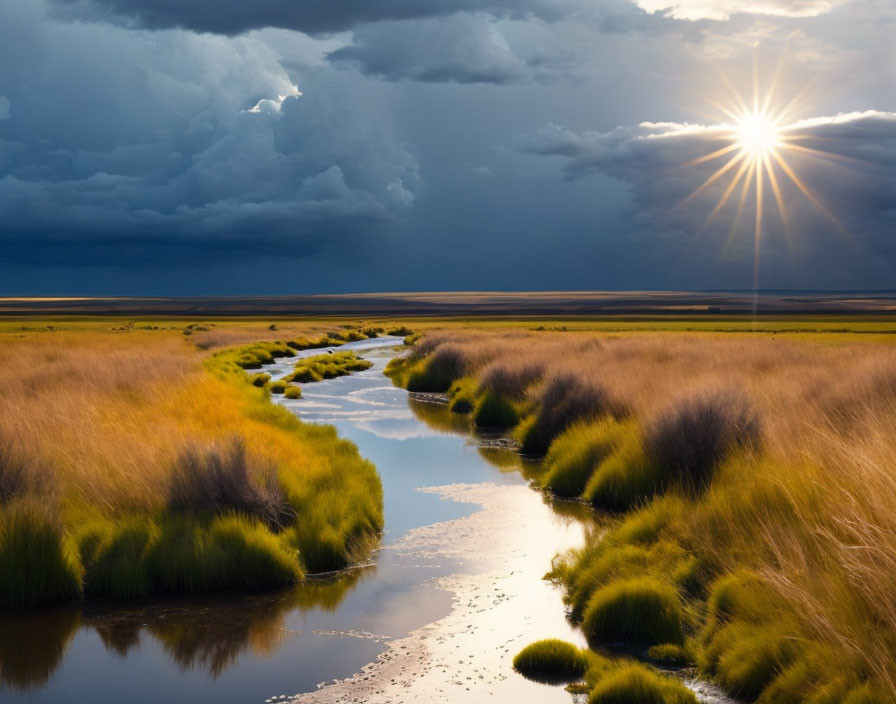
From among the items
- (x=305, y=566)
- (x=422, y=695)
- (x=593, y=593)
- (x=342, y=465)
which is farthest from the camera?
(x=342, y=465)

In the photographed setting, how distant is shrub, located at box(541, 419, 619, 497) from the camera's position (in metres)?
17.0

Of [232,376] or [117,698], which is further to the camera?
[232,376]

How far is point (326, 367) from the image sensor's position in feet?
150

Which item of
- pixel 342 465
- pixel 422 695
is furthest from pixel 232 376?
pixel 422 695

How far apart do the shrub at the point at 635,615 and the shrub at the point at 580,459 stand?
713cm

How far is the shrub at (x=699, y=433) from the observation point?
47.5 feet

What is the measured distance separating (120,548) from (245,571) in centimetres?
172

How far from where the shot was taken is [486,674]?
8.73m

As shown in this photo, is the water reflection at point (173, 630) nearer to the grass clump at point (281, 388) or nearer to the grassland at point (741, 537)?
the grassland at point (741, 537)

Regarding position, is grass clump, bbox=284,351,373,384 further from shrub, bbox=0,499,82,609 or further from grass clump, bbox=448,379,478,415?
shrub, bbox=0,499,82,609

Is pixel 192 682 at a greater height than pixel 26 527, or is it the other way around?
pixel 26 527

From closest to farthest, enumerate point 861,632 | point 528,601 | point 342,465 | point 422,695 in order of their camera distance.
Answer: point 861,632 → point 422,695 → point 528,601 → point 342,465

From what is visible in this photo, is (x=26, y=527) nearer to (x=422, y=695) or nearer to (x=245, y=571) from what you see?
(x=245, y=571)

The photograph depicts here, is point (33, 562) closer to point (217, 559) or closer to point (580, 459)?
point (217, 559)
